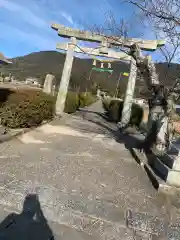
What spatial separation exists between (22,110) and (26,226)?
19.9 ft

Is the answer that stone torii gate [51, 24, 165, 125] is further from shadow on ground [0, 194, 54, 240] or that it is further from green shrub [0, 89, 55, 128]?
shadow on ground [0, 194, 54, 240]

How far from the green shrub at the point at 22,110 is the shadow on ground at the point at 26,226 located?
5302 millimetres

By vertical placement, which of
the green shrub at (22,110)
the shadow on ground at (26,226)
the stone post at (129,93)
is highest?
the stone post at (129,93)

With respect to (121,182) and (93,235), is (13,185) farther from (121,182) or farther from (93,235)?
(121,182)

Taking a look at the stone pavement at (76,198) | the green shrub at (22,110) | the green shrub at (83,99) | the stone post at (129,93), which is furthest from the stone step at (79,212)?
the green shrub at (83,99)

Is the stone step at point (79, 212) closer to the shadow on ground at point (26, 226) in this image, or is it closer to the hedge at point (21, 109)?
the shadow on ground at point (26, 226)

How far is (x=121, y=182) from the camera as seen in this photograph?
5.37 metres

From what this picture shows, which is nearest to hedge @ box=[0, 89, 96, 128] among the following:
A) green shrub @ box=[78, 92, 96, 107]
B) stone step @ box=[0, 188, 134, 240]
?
stone step @ box=[0, 188, 134, 240]

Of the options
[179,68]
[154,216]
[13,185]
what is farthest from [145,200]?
[179,68]

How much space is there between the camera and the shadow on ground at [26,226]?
9.48ft

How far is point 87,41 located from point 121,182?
37.8 ft

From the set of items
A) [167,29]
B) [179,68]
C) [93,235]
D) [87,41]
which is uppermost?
[87,41]

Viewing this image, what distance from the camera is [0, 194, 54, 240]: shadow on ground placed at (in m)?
2.89

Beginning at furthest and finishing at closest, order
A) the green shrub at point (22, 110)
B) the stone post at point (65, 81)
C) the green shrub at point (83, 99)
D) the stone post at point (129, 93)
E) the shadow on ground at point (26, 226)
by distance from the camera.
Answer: the green shrub at point (83, 99), the stone post at point (65, 81), the stone post at point (129, 93), the green shrub at point (22, 110), the shadow on ground at point (26, 226)
